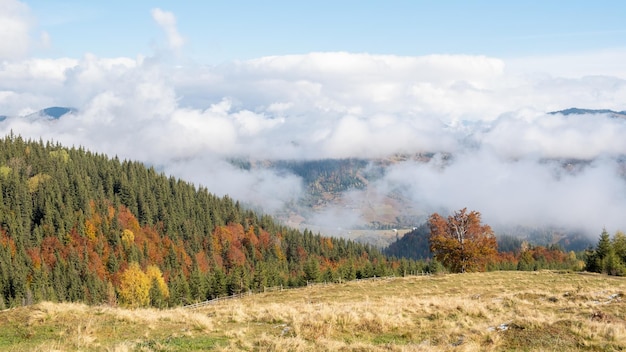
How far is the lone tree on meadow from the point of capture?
83438 mm

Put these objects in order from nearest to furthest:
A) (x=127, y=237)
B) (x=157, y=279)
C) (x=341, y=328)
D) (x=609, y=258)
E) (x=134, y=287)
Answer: (x=341, y=328)
(x=609, y=258)
(x=134, y=287)
(x=157, y=279)
(x=127, y=237)

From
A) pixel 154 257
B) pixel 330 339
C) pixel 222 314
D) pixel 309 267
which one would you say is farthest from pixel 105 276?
pixel 330 339

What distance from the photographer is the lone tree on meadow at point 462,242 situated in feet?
274

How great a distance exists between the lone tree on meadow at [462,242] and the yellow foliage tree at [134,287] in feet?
315

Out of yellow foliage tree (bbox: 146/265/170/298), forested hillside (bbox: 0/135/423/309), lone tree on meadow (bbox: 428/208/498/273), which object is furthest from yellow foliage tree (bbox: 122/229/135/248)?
lone tree on meadow (bbox: 428/208/498/273)

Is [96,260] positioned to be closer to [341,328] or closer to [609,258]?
[609,258]

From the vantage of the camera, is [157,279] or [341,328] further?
[157,279]

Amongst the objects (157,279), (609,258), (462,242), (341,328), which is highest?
(341,328)

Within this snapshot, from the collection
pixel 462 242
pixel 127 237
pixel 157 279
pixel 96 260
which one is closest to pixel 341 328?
pixel 462 242

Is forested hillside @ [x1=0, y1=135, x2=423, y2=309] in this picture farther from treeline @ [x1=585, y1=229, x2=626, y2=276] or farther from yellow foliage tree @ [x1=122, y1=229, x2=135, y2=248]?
treeline @ [x1=585, y1=229, x2=626, y2=276]

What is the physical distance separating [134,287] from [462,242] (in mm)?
110371

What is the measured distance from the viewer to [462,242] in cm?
8450

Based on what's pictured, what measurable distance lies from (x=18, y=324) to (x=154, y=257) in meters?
165

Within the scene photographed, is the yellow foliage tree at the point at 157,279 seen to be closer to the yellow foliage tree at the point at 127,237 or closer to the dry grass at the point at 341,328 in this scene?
the yellow foliage tree at the point at 127,237
